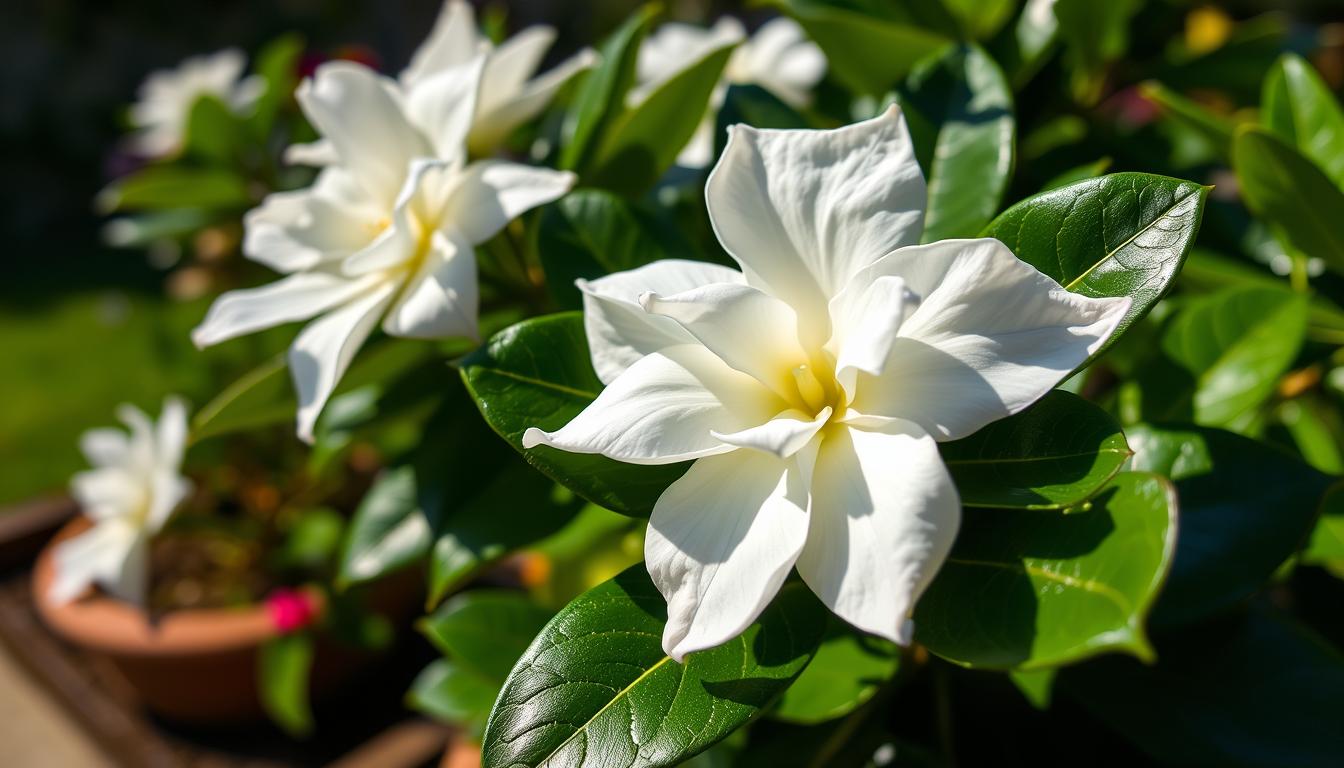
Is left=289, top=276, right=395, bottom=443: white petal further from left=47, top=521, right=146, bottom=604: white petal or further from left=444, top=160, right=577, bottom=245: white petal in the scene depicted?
left=47, top=521, right=146, bottom=604: white petal

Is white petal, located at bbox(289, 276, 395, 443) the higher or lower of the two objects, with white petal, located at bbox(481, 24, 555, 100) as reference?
lower

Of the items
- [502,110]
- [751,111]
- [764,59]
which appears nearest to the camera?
[751,111]

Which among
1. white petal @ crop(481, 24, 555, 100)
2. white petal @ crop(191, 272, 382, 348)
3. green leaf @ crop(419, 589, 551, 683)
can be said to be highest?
white petal @ crop(481, 24, 555, 100)

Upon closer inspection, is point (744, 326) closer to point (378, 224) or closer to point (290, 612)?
point (378, 224)

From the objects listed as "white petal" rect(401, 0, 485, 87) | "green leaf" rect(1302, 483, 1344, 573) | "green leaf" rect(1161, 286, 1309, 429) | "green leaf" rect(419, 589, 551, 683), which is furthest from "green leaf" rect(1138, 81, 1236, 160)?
"green leaf" rect(419, 589, 551, 683)

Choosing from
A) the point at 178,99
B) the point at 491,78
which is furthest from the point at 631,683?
the point at 178,99

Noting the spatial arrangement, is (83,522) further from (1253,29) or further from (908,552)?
(1253,29)

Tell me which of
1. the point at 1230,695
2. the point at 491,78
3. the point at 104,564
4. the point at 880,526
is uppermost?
the point at 491,78
